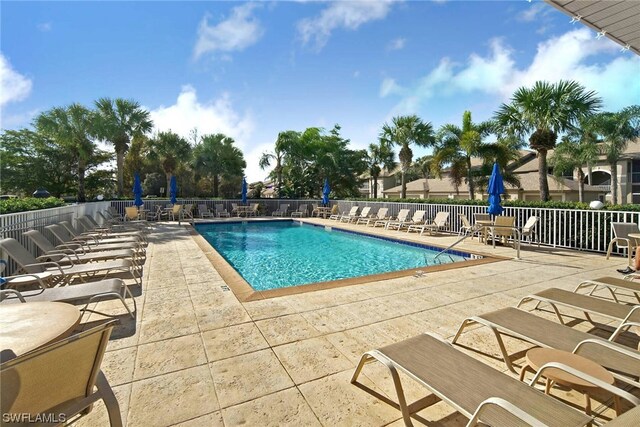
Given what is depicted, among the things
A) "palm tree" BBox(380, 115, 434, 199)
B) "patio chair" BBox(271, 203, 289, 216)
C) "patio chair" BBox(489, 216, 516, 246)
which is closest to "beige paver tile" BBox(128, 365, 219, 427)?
"patio chair" BBox(489, 216, 516, 246)

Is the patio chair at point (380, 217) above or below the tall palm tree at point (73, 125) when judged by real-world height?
below

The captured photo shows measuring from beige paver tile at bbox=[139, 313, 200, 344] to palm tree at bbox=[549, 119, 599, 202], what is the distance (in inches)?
1295

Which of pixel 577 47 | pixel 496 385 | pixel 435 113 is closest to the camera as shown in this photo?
pixel 496 385

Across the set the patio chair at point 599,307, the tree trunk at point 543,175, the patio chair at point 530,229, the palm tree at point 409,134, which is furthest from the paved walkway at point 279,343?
the palm tree at point 409,134

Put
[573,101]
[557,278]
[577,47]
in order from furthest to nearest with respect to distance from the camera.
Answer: [573,101] → [577,47] → [557,278]

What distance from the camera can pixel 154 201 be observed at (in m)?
18.8

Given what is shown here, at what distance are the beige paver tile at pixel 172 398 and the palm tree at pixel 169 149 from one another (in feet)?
87.5

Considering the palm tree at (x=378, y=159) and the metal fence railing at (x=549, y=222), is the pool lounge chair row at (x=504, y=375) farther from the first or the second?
the palm tree at (x=378, y=159)

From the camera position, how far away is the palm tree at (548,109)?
478 inches

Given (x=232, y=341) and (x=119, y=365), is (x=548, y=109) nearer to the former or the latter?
(x=232, y=341)

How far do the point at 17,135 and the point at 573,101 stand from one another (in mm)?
43113

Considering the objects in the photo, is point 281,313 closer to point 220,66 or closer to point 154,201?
point 220,66

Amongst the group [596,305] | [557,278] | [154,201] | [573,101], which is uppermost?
[573,101]

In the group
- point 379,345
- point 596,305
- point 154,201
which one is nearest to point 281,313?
point 379,345
